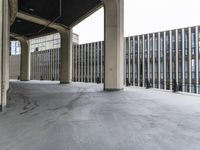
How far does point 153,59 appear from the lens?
117 ft

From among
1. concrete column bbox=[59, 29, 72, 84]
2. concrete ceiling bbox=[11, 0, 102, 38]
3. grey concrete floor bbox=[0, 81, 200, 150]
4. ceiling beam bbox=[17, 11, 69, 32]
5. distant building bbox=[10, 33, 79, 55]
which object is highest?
distant building bbox=[10, 33, 79, 55]

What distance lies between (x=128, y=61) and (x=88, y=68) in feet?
29.7

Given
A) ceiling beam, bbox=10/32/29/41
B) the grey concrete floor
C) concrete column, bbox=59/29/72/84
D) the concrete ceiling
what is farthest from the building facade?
the grey concrete floor

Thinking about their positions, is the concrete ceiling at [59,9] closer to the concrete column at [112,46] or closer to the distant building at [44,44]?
the concrete column at [112,46]

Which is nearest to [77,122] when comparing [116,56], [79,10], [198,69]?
[116,56]

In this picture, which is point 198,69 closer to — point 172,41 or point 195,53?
point 195,53

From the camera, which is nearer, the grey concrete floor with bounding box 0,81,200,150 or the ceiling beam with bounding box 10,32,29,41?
the grey concrete floor with bounding box 0,81,200,150

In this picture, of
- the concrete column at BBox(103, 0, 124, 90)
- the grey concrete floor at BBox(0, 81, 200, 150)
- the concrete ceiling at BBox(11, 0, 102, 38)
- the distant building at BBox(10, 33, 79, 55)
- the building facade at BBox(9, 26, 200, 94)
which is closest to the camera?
the grey concrete floor at BBox(0, 81, 200, 150)

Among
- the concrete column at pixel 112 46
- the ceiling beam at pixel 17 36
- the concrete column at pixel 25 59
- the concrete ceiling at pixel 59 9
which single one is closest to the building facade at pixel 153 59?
the concrete column at pixel 25 59

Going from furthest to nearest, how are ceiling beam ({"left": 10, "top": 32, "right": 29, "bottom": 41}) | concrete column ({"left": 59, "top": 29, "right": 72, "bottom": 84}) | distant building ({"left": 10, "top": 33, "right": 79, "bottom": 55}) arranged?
distant building ({"left": 10, "top": 33, "right": 79, "bottom": 55}) < ceiling beam ({"left": 10, "top": 32, "right": 29, "bottom": 41}) < concrete column ({"left": 59, "top": 29, "right": 72, "bottom": 84})

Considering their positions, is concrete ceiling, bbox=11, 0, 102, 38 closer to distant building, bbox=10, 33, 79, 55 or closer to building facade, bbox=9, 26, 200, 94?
building facade, bbox=9, 26, 200, 94

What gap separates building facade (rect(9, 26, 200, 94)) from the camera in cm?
3144

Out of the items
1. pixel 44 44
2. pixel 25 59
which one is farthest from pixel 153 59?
pixel 44 44

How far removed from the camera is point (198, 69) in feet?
102
